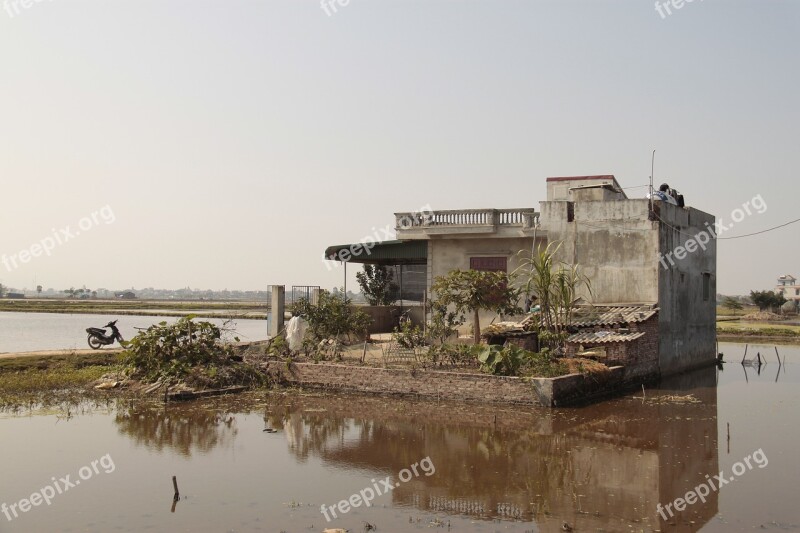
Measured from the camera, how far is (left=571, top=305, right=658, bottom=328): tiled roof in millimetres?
18578

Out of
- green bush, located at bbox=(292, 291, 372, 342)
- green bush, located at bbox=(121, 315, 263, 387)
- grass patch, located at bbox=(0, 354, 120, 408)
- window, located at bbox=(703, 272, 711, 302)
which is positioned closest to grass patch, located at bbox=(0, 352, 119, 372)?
grass patch, located at bbox=(0, 354, 120, 408)

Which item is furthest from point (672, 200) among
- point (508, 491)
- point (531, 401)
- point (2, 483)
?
point (2, 483)

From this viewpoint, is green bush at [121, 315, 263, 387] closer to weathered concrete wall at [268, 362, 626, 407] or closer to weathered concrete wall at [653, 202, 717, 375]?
weathered concrete wall at [268, 362, 626, 407]

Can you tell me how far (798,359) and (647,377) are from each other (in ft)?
40.0

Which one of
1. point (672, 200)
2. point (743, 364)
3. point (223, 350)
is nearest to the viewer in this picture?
point (223, 350)

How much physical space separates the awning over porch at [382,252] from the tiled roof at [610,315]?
6.06m

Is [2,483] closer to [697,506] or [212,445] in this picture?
[212,445]

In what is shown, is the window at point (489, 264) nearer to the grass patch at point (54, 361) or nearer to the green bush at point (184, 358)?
the green bush at point (184, 358)

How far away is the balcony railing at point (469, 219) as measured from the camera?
72.6ft

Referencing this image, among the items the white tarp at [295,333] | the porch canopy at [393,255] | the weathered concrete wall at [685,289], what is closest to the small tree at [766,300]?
the weathered concrete wall at [685,289]

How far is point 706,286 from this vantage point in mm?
24781

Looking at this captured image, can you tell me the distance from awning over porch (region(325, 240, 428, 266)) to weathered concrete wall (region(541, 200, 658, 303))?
4.50 m

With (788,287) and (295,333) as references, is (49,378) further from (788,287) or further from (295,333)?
(788,287)

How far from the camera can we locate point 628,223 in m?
20.2
